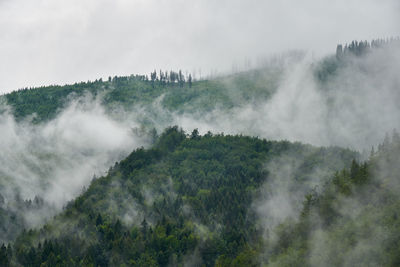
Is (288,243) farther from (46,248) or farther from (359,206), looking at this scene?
(46,248)

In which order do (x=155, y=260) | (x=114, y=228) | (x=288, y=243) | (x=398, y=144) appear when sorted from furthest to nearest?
(x=114, y=228) < (x=155, y=260) < (x=398, y=144) < (x=288, y=243)

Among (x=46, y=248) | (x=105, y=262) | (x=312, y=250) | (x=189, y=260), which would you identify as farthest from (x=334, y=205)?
(x=46, y=248)

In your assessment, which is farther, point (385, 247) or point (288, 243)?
point (288, 243)

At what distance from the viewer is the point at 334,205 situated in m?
138

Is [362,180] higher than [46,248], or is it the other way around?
[362,180]

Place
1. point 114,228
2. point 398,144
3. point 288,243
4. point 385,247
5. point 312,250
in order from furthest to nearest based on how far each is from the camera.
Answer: point 114,228 → point 398,144 → point 288,243 → point 312,250 → point 385,247

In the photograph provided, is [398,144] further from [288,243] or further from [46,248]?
[46,248]

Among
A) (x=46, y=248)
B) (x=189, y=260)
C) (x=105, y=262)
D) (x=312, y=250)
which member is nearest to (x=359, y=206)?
(x=312, y=250)

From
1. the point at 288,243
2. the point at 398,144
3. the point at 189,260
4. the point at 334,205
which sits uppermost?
the point at 398,144

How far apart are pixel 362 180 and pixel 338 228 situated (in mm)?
18102

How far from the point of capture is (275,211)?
194 meters

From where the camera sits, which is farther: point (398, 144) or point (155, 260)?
point (155, 260)

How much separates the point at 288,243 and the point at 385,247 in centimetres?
3102

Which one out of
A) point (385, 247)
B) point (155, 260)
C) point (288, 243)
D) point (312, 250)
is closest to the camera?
point (385, 247)
